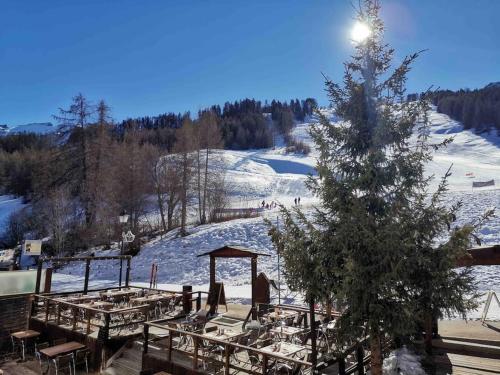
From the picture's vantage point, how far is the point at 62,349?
970 cm

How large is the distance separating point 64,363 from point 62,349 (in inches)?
15.9

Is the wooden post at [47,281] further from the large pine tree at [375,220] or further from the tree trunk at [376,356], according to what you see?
the tree trunk at [376,356]

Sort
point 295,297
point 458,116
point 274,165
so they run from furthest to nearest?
point 458,116 → point 274,165 → point 295,297

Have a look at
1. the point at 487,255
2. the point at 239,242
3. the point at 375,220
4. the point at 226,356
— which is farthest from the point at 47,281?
the point at 487,255

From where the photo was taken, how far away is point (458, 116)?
337ft

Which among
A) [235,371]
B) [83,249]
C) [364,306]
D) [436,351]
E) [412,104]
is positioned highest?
[412,104]

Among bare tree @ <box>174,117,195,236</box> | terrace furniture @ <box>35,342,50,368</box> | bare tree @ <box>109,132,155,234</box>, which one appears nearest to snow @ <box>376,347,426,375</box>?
terrace furniture @ <box>35,342,50,368</box>

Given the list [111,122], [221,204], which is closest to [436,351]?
[221,204]

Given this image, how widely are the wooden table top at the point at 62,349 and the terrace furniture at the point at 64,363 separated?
0.12 meters

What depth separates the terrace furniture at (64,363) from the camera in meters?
9.45

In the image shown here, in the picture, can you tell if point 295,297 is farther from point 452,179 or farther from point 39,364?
point 452,179

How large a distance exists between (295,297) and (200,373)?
8380 mm

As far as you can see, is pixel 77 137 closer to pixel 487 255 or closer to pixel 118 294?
pixel 118 294

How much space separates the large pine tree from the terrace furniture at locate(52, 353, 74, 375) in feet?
23.1
